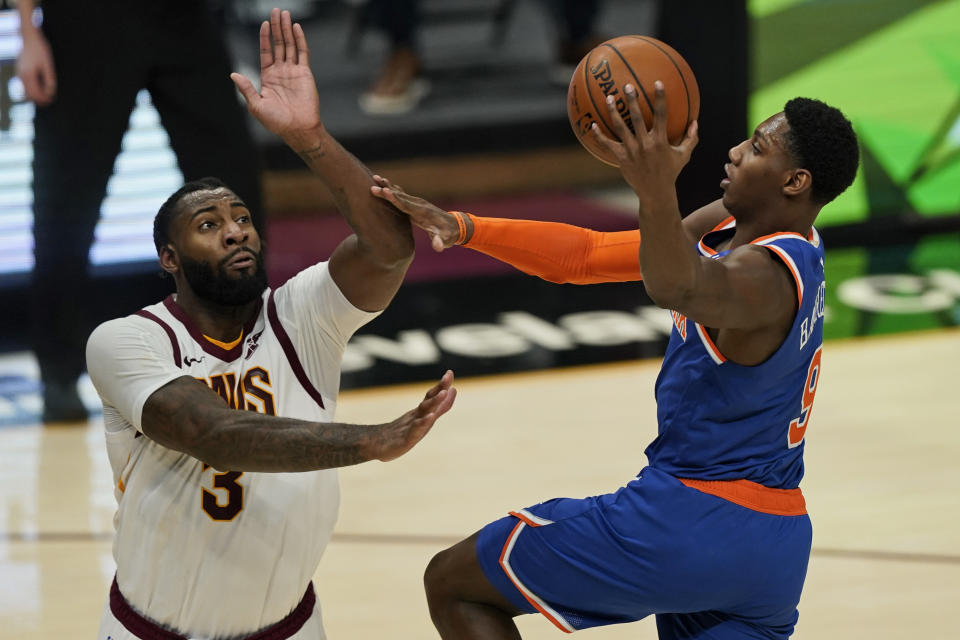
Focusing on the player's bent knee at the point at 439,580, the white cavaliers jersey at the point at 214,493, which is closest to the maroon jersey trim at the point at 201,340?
the white cavaliers jersey at the point at 214,493

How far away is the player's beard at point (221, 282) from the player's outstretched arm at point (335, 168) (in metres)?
0.24

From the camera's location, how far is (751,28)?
353 inches

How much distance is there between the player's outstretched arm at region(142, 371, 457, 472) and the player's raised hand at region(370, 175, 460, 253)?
1.93ft

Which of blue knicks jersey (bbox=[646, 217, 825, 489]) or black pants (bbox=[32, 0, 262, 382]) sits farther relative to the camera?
black pants (bbox=[32, 0, 262, 382])

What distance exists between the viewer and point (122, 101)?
6.59m

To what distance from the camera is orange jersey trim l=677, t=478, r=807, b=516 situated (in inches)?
127

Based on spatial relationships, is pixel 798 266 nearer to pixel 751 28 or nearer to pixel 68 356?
pixel 68 356

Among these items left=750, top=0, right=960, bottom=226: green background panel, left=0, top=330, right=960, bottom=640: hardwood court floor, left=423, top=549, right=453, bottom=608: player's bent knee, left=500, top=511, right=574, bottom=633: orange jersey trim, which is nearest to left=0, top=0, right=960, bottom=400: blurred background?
left=750, top=0, right=960, bottom=226: green background panel

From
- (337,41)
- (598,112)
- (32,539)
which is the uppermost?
(598,112)

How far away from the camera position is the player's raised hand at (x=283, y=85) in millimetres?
3492

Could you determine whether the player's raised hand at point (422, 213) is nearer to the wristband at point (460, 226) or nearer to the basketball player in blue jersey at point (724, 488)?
the wristband at point (460, 226)

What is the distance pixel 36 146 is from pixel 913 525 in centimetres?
454

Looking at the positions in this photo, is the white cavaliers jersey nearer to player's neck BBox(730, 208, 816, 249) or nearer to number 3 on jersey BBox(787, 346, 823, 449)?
player's neck BBox(730, 208, 816, 249)

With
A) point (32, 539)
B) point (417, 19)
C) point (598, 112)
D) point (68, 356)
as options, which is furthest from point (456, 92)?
point (598, 112)
